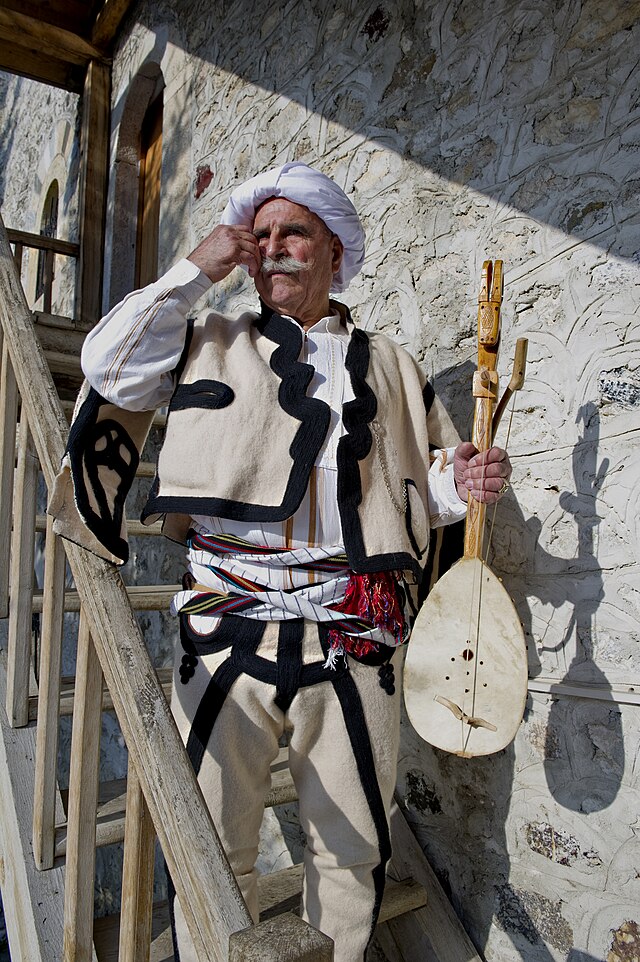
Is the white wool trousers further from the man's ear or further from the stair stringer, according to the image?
the man's ear

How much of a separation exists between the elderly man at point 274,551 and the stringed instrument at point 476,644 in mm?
66

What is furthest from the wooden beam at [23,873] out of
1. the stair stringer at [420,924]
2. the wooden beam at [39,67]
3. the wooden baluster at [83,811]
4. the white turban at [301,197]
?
the wooden beam at [39,67]

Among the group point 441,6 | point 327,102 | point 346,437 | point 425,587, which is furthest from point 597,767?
point 327,102

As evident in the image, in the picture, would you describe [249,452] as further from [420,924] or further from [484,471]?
[420,924]

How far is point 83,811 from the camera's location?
133cm

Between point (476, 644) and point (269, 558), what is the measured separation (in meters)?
0.45

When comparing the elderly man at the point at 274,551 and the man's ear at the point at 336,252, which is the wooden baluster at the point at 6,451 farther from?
the man's ear at the point at 336,252

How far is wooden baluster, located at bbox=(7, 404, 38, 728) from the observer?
5.58 ft

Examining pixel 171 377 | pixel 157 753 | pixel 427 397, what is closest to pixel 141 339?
pixel 171 377

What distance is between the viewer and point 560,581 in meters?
1.64

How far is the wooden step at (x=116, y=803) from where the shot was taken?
1.55 meters

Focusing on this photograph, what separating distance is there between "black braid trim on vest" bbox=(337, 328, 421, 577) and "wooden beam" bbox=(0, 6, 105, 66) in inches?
159

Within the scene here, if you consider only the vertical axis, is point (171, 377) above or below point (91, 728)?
above

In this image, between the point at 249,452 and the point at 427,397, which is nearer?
the point at 249,452
